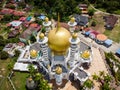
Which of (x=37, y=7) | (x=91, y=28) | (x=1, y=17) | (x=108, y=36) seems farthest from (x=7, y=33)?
(x=108, y=36)

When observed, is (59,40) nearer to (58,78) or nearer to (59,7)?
(58,78)

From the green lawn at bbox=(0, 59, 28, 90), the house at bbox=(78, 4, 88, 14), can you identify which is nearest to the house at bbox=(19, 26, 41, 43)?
the green lawn at bbox=(0, 59, 28, 90)

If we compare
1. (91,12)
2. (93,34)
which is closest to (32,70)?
Result: (93,34)

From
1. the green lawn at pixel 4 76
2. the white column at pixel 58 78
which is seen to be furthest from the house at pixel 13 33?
the white column at pixel 58 78

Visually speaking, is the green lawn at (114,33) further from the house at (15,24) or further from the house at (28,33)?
the house at (15,24)

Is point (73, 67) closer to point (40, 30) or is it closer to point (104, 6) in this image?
point (40, 30)
